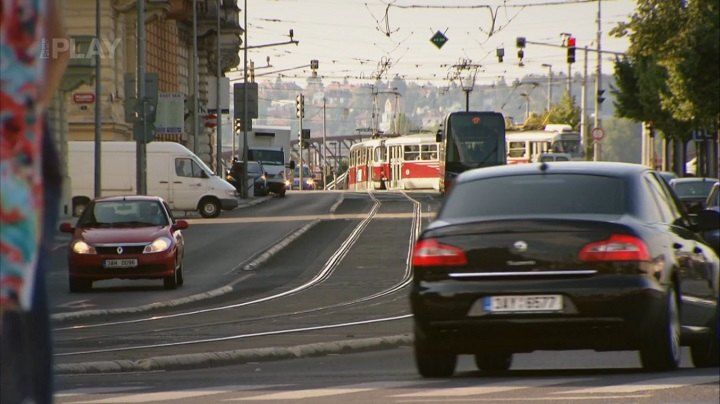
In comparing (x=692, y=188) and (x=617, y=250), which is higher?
(x=617, y=250)

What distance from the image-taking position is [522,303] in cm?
969

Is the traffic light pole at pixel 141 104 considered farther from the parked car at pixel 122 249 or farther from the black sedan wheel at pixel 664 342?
the black sedan wheel at pixel 664 342

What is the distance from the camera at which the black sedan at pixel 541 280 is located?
31.7 feet

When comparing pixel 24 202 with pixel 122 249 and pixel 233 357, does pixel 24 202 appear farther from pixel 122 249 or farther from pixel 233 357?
pixel 122 249

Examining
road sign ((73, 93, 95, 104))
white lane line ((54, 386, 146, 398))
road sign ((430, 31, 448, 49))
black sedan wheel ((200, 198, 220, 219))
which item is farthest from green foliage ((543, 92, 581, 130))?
white lane line ((54, 386, 146, 398))

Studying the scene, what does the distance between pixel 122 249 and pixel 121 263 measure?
210mm

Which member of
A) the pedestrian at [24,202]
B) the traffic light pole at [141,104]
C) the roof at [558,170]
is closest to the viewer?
the pedestrian at [24,202]

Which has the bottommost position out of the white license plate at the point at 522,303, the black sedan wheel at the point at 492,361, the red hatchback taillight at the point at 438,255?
the black sedan wheel at the point at 492,361

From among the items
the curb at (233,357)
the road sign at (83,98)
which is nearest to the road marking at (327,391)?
the curb at (233,357)

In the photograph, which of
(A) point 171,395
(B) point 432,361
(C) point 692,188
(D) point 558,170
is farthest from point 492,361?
(C) point 692,188

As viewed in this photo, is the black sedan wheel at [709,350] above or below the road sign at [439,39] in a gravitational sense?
below

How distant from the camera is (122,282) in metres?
28.2

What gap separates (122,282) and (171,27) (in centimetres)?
4961

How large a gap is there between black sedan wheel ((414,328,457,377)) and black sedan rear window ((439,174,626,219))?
0.82 metres
